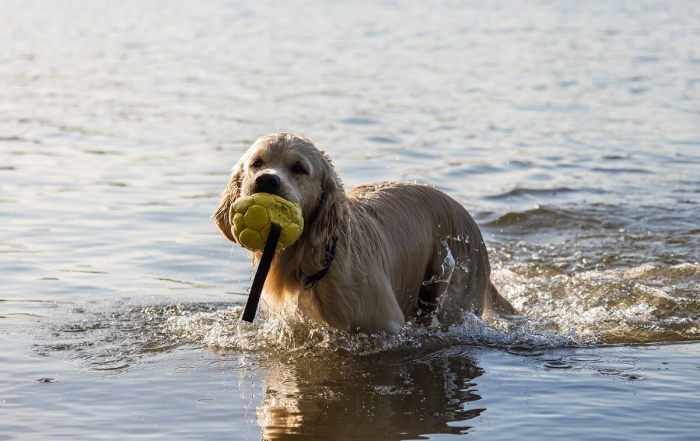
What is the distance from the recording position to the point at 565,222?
34.4ft

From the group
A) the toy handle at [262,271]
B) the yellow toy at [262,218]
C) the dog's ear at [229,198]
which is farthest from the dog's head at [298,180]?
the toy handle at [262,271]

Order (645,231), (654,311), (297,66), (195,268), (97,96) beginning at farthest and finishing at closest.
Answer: (297,66), (97,96), (645,231), (195,268), (654,311)

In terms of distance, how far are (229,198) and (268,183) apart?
63cm

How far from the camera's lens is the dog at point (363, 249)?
559cm

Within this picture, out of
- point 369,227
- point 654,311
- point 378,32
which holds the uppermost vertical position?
point 378,32

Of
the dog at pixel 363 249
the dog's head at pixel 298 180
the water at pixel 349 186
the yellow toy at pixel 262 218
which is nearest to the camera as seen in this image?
the yellow toy at pixel 262 218

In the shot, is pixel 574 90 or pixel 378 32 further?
pixel 378 32

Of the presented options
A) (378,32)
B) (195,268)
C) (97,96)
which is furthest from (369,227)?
(378,32)

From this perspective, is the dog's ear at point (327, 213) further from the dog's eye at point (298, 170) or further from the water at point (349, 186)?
the water at point (349, 186)

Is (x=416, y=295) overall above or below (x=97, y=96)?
below

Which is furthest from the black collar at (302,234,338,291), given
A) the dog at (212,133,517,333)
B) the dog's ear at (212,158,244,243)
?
the dog's ear at (212,158,244,243)

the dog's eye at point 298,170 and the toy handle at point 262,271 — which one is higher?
the dog's eye at point 298,170

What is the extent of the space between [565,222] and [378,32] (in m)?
19.9

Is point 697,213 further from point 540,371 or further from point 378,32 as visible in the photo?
point 378,32
